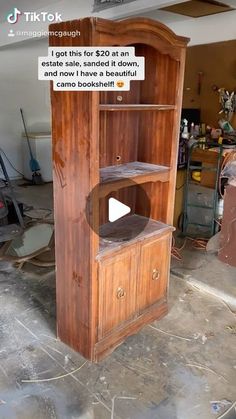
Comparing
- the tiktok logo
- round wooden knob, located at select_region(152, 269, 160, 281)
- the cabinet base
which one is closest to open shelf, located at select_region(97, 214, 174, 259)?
round wooden knob, located at select_region(152, 269, 160, 281)

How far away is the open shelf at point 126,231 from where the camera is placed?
2002 mm

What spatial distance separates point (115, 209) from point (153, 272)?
0.49 metres

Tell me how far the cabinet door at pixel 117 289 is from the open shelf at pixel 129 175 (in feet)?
1.28

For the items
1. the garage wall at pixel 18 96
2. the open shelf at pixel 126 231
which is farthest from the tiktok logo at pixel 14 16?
the open shelf at pixel 126 231

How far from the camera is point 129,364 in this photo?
2062mm

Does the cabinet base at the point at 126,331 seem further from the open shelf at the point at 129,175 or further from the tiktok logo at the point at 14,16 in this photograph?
the tiktok logo at the point at 14,16

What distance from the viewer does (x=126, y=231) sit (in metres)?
2.23

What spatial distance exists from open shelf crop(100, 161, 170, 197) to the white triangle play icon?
0.85 ft

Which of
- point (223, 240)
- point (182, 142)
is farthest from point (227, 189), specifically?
point (182, 142)

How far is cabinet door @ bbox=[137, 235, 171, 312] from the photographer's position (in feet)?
7.27

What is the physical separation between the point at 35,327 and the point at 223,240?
184cm

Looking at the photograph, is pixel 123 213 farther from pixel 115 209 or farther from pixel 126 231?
pixel 126 231

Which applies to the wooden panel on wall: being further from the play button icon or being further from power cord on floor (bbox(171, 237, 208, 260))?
power cord on floor (bbox(171, 237, 208, 260))

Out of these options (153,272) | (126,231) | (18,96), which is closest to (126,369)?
(153,272)
